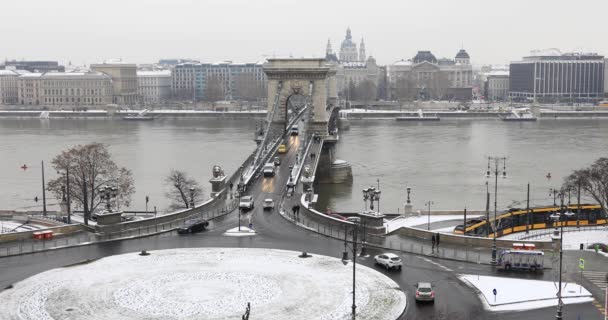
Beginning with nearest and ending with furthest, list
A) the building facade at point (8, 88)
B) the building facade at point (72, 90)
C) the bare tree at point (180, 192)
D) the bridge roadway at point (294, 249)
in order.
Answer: the bridge roadway at point (294, 249)
the bare tree at point (180, 192)
the building facade at point (72, 90)
the building facade at point (8, 88)

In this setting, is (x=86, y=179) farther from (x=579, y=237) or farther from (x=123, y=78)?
(x=123, y=78)

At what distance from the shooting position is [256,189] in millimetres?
42844

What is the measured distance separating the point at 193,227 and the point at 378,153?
51141 mm

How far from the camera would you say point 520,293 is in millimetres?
23500

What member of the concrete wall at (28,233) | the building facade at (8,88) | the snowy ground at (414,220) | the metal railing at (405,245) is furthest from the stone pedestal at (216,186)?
the building facade at (8,88)

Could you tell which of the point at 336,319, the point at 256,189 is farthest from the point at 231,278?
the point at 256,189

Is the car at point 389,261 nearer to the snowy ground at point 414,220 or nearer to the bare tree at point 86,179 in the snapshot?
the snowy ground at point 414,220

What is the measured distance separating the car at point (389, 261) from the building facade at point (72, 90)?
15246 cm

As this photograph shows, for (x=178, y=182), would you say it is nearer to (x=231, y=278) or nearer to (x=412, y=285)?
(x=231, y=278)

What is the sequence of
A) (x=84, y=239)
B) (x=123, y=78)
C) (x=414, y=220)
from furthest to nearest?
(x=123, y=78) → (x=414, y=220) → (x=84, y=239)

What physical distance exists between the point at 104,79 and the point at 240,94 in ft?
101

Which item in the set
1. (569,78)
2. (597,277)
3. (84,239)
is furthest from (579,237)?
(569,78)

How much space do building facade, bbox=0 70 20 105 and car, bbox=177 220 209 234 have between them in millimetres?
162157

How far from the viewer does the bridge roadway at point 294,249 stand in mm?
21922
